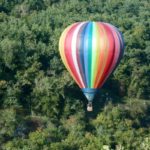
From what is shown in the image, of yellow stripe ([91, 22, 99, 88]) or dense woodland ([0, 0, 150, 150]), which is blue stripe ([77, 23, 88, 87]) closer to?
yellow stripe ([91, 22, 99, 88])

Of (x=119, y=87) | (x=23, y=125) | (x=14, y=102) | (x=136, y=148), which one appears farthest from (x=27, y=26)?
(x=136, y=148)

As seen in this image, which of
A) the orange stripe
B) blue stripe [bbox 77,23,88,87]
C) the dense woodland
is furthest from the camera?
the dense woodland

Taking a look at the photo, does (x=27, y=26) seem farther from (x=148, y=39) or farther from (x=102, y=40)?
(x=102, y=40)

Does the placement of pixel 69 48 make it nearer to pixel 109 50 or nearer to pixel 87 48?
pixel 87 48

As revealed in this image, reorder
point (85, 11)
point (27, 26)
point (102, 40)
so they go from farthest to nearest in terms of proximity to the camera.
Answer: point (85, 11)
point (27, 26)
point (102, 40)

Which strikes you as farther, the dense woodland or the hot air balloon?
the dense woodland

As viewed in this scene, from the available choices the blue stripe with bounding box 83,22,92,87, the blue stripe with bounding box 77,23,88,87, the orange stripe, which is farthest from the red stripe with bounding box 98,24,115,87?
the blue stripe with bounding box 77,23,88,87

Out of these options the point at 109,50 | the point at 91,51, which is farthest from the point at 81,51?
the point at 109,50
